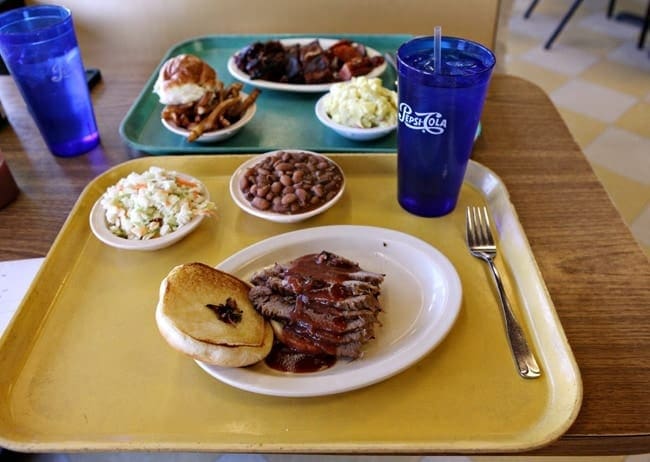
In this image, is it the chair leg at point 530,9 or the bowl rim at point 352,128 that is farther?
the chair leg at point 530,9

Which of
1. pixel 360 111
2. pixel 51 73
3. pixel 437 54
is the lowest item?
pixel 360 111

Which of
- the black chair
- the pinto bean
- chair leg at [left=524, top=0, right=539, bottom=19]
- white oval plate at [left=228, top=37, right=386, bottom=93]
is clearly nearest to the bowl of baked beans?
the pinto bean

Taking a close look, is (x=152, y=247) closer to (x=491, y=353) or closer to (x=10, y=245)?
(x=10, y=245)

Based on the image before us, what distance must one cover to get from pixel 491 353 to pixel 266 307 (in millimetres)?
394

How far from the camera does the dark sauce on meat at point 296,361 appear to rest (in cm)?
82

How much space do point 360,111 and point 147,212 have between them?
0.62 metres

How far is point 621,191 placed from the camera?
2.80 metres

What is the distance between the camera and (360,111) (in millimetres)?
1349

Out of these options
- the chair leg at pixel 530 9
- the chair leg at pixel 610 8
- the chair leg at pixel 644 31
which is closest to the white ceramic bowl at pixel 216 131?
the chair leg at pixel 644 31

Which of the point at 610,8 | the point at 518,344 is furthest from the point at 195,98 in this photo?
the point at 610,8

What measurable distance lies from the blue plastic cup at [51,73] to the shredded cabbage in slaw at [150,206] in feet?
1.20

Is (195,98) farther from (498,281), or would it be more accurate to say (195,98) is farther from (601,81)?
(601,81)

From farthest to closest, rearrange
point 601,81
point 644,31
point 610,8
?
point 610,8, point 644,31, point 601,81

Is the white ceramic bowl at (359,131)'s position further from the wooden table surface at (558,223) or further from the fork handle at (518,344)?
the fork handle at (518,344)
